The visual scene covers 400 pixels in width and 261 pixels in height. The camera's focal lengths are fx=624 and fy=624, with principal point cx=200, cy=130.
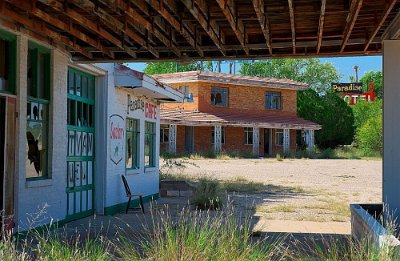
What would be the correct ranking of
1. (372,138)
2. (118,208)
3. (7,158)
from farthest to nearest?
(372,138) → (118,208) → (7,158)

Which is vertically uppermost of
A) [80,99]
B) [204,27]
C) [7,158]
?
[204,27]

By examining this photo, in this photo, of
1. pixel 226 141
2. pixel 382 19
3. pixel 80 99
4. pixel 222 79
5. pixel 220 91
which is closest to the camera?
pixel 382 19

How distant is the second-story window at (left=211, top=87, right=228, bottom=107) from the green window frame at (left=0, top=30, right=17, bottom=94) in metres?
35.7

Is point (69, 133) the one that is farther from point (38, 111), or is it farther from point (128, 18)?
point (128, 18)

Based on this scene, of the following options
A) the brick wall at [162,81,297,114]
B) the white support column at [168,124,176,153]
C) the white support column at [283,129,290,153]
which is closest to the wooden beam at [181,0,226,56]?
the white support column at [168,124,176,153]

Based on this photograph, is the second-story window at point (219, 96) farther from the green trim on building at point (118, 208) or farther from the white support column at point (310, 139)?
the green trim on building at point (118, 208)

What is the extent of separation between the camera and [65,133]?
11.2 meters

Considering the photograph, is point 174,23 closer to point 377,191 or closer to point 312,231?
point 312,231

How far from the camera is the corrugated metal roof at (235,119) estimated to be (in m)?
42.1

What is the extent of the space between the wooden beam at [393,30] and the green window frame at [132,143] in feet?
23.9

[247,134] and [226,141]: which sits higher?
[247,134]

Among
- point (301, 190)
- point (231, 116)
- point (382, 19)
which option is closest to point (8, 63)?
point (382, 19)

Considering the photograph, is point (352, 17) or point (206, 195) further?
point (206, 195)

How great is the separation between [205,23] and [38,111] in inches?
133
